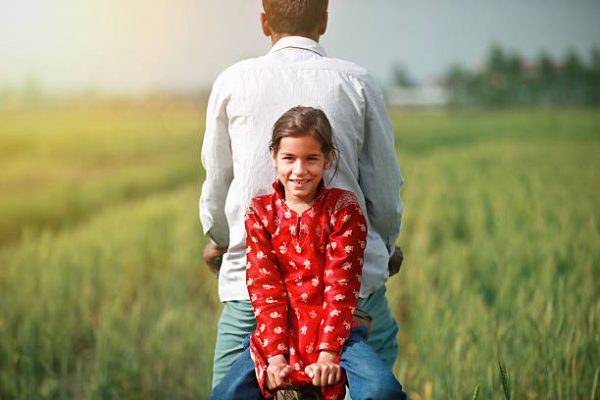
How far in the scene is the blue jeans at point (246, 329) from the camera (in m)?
1.46

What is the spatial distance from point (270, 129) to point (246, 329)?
421 mm

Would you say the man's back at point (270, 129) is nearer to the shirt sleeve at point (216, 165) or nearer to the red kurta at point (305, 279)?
the shirt sleeve at point (216, 165)

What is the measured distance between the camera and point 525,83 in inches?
560

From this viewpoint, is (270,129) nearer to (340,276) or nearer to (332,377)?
(340,276)

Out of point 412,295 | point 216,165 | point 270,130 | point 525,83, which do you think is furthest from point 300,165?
point 525,83

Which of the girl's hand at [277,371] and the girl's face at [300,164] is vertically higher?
the girl's face at [300,164]

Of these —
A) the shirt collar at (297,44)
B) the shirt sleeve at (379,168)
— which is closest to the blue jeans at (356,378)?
the shirt sleeve at (379,168)

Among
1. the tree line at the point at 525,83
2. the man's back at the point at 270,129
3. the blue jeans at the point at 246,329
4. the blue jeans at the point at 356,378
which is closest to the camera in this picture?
the blue jeans at the point at 356,378

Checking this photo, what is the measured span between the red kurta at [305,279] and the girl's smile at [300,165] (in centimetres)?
3

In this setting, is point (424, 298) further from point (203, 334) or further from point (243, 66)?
point (243, 66)

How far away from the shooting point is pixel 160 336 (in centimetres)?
274

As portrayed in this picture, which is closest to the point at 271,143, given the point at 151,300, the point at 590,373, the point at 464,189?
the point at 590,373

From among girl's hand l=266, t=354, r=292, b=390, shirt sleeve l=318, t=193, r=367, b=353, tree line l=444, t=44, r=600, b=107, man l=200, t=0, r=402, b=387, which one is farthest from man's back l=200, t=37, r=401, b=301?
tree line l=444, t=44, r=600, b=107

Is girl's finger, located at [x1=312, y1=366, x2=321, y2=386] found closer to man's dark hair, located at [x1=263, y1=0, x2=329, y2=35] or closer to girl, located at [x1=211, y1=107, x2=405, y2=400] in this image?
girl, located at [x1=211, y1=107, x2=405, y2=400]
